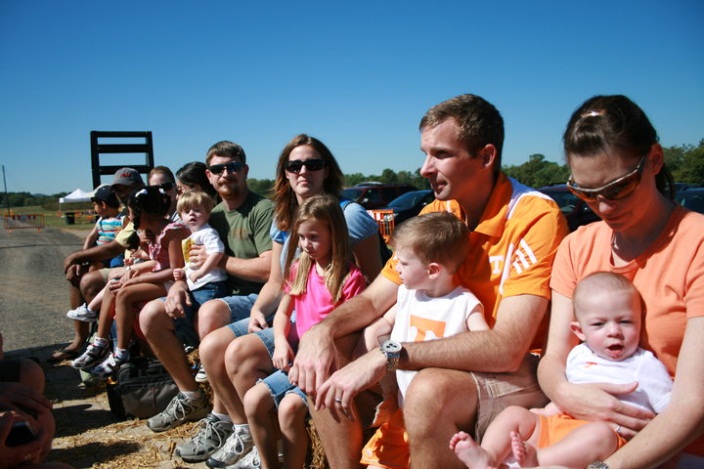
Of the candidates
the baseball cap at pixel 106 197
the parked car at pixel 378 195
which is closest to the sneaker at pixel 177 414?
the baseball cap at pixel 106 197

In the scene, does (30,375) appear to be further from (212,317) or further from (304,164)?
(304,164)

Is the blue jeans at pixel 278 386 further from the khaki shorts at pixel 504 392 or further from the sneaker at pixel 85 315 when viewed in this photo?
the sneaker at pixel 85 315

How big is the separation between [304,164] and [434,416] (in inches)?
78.9

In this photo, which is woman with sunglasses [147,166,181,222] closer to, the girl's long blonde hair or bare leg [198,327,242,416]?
bare leg [198,327,242,416]

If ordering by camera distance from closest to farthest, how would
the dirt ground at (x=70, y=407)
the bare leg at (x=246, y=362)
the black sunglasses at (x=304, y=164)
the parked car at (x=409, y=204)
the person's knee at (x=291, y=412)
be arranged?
1. the person's knee at (x=291, y=412)
2. the bare leg at (x=246, y=362)
3. the black sunglasses at (x=304, y=164)
4. the dirt ground at (x=70, y=407)
5. the parked car at (x=409, y=204)

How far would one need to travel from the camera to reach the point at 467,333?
2016mm

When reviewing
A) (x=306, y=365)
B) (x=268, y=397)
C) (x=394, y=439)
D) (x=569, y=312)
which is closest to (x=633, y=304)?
(x=569, y=312)

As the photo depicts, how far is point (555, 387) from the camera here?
183 centimetres

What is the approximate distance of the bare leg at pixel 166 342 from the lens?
12.3 feet

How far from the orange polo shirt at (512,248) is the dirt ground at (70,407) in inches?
87.1

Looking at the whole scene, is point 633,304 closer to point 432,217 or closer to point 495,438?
point 495,438

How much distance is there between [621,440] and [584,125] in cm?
104

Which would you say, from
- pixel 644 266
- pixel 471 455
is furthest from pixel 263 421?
pixel 644 266

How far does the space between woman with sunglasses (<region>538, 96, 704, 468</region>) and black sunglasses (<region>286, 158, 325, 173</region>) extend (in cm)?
182
